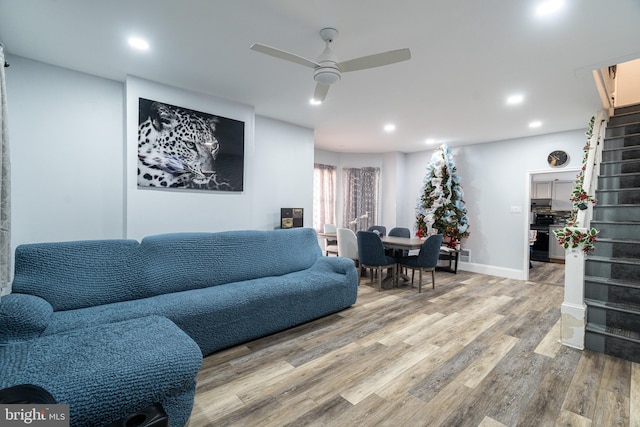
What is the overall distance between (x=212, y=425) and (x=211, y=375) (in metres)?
0.53

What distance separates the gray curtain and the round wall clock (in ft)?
11.2

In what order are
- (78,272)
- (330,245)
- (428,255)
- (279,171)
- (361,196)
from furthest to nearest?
1. (361,196)
2. (330,245)
3. (279,171)
4. (428,255)
5. (78,272)

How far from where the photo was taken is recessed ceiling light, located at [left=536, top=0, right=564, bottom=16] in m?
1.93

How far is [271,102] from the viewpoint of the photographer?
3.94 metres

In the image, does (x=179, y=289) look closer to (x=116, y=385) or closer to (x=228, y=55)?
(x=116, y=385)

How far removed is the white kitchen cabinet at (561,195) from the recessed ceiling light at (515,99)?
18.0 ft

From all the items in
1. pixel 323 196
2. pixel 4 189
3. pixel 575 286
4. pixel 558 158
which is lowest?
pixel 575 286

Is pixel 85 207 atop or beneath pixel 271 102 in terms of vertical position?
beneath

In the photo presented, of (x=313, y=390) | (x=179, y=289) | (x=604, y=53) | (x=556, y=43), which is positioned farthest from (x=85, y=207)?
(x=604, y=53)

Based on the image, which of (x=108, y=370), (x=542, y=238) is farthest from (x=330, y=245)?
(x=542, y=238)

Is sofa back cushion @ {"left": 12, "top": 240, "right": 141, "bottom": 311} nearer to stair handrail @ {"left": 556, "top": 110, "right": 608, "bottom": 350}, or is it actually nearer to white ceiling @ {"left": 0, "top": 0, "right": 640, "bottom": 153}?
white ceiling @ {"left": 0, "top": 0, "right": 640, "bottom": 153}

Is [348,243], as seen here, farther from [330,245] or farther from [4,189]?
[4,189]

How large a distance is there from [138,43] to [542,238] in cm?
902

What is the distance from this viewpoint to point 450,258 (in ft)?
19.7
